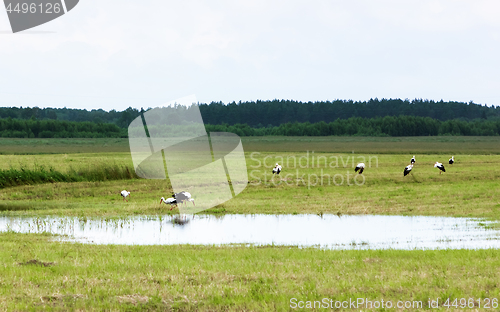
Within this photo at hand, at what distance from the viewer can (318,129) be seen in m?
124

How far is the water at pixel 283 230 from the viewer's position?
14.6 meters

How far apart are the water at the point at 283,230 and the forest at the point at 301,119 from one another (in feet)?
301

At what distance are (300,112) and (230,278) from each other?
14949 centimetres

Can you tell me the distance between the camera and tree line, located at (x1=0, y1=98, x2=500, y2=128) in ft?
500

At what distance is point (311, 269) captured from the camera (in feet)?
33.2

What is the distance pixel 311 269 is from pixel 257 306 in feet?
7.75

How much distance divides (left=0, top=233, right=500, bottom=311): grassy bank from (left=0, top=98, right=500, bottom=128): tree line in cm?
13583

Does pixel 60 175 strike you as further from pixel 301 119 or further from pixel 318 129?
pixel 301 119

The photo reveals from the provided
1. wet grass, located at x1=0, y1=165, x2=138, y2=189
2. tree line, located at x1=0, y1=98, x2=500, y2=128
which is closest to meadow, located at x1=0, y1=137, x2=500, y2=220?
wet grass, located at x1=0, y1=165, x2=138, y2=189

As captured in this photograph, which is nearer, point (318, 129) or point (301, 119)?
point (318, 129)

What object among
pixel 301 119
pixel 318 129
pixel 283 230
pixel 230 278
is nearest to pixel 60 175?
pixel 283 230

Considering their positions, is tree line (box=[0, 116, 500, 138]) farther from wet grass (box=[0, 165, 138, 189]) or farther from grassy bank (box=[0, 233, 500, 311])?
grassy bank (box=[0, 233, 500, 311])

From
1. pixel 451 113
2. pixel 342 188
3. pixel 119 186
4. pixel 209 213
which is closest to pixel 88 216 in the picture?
pixel 209 213

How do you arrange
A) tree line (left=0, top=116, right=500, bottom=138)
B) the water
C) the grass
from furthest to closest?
tree line (left=0, top=116, right=500, bottom=138)
the grass
the water
